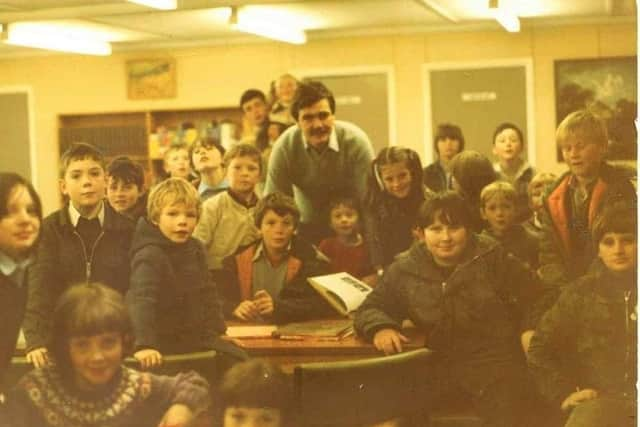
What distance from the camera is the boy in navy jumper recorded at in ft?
11.0

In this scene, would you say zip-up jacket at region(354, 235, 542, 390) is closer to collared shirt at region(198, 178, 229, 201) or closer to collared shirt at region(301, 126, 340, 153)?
collared shirt at region(301, 126, 340, 153)

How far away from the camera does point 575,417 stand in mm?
3064

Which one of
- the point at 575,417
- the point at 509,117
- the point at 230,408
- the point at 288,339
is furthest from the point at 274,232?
the point at 575,417

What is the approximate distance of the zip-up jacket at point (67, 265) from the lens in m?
3.34

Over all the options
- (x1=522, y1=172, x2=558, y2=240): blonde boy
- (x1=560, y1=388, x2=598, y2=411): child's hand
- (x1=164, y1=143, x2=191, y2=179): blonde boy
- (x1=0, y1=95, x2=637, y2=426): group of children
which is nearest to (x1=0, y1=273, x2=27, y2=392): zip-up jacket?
(x1=0, y1=95, x2=637, y2=426): group of children

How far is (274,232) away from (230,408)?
59 cm

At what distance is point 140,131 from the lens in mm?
3367

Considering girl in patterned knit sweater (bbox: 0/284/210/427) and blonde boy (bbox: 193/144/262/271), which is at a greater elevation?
blonde boy (bbox: 193/144/262/271)

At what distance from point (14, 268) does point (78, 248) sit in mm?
223

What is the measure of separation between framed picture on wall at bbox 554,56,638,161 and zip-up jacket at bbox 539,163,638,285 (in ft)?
0.24

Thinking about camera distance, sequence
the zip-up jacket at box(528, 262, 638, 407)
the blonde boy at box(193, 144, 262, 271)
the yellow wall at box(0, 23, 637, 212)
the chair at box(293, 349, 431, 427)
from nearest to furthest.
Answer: the zip-up jacket at box(528, 262, 638, 407) < the yellow wall at box(0, 23, 637, 212) < the chair at box(293, 349, 431, 427) < the blonde boy at box(193, 144, 262, 271)

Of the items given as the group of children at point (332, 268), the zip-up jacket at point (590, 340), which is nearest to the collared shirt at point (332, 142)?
the group of children at point (332, 268)

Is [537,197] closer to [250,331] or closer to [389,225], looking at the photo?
[389,225]

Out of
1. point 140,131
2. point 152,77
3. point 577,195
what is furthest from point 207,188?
point 577,195
